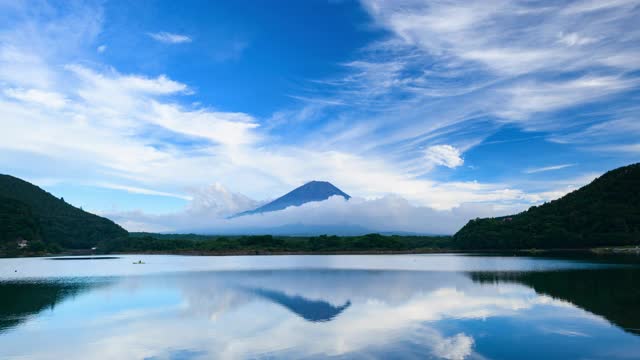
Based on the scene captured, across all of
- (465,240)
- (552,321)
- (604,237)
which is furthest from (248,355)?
(465,240)

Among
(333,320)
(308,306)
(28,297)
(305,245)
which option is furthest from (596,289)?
(305,245)

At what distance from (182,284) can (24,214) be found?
3661 inches

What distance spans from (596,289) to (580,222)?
69.9 meters

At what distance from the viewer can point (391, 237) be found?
119938 millimetres

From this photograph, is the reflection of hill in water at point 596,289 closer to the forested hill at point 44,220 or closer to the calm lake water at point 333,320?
the calm lake water at point 333,320

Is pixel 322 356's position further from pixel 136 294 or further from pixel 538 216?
pixel 538 216

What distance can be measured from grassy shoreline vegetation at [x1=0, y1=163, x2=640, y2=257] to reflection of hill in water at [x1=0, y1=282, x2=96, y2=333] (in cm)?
6926

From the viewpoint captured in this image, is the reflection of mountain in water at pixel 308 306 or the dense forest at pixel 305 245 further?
the dense forest at pixel 305 245

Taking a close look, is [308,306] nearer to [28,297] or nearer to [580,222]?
[28,297]

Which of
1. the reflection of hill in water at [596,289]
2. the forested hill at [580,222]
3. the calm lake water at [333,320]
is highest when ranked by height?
the forested hill at [580,222]

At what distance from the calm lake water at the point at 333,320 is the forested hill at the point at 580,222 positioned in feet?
186

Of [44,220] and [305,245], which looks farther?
[44,220]

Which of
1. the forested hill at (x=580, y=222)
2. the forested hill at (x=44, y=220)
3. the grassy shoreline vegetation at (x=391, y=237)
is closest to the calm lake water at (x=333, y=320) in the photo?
the forested hill at (x=580, y=222)

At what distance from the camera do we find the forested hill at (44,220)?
10969 centimetres
